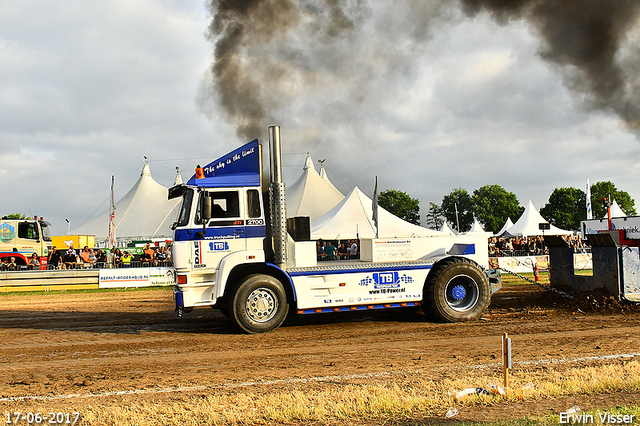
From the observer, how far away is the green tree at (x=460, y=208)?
8894 centimetres

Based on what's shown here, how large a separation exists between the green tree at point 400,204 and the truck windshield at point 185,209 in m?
77.8

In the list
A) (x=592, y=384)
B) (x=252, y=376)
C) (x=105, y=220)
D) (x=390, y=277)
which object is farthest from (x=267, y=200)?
(x=105, y=220)

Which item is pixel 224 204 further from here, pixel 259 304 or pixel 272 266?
pixel 259 304

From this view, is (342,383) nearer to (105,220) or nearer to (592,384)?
(592,384)

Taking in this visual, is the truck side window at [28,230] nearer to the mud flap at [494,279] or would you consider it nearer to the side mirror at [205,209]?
the side mirror at [205,209]

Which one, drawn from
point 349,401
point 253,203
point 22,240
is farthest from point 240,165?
point 22,240

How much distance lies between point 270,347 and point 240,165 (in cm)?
332

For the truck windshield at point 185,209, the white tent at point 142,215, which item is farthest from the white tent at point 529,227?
the truck windshield at point 185,209

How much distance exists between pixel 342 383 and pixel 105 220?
35.7 m

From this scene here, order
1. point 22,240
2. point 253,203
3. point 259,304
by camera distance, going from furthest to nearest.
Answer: point 22,240, point 253,203, point 259,304

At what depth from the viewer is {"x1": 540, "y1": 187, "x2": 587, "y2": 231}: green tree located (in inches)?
2975

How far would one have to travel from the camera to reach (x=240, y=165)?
8.67 metres

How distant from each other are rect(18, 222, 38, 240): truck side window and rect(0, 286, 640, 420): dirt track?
1299 cm

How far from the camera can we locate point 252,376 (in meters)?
5.73
